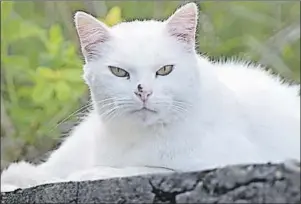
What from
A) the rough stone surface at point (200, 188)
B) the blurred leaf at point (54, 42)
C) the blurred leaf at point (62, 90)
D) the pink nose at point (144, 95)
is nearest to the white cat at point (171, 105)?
the pink nose at point (144, 95)

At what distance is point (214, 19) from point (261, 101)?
1.31 metres

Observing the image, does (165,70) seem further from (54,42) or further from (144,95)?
(54,42)

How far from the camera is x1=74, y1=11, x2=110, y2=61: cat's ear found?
49.9 inches

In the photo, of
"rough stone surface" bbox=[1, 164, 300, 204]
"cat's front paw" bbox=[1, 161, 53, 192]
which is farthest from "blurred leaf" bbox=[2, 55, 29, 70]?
"rough stone surface" bbox=[1, 164, 300, 204]

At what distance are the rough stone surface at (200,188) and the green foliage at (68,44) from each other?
3.35ft

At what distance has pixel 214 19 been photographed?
97.2 inches

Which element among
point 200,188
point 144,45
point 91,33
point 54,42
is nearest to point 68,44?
point 54,42

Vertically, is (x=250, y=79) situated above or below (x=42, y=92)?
below

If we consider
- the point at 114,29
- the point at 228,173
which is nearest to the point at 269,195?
the point at 228,173

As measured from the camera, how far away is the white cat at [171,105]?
3.73 feet

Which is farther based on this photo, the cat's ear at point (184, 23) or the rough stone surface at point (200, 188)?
the cat's ear at point (184, 23)

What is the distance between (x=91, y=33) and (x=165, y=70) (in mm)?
192

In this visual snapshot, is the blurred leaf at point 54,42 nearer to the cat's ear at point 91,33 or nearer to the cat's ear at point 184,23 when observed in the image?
the cat's ear at point 91,33

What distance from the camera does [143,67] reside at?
117 cm
